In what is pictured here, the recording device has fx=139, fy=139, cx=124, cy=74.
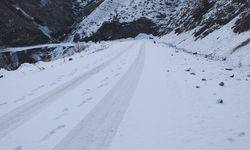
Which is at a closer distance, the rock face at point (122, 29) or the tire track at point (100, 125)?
the tire track at point (100, 125)

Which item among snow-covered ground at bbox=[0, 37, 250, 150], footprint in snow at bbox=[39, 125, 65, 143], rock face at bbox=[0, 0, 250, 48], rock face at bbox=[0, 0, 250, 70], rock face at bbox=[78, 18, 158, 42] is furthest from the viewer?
rock face at bbox=[78, 18, 158, 42]

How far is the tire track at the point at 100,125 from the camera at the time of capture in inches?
72.5

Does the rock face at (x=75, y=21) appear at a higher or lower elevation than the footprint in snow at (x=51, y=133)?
higher

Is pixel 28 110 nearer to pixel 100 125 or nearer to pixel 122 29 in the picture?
pixel 100 125

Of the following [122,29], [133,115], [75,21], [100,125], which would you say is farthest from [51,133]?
[75,21]

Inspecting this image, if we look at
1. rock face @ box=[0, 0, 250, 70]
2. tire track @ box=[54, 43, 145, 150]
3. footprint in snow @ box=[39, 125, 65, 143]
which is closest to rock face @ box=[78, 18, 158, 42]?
rock face @ box=[0, 0, 250, 70]

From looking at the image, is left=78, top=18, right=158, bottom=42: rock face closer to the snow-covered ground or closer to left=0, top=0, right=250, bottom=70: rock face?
left=0, top=0, right=250, bottom=70: rock face

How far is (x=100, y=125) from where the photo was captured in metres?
2.19

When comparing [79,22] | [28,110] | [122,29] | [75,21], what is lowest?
[28,110]

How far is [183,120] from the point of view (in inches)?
81.5

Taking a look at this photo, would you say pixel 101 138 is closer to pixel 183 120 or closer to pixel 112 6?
pixel 183 120

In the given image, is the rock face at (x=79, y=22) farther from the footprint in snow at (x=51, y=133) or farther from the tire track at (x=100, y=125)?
the footprint in snow at (x=51, y=133)

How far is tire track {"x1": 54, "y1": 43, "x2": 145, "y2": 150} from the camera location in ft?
6.04

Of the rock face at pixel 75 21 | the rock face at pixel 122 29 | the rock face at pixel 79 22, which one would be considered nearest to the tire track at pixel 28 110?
the rock face at pixel 75 21
